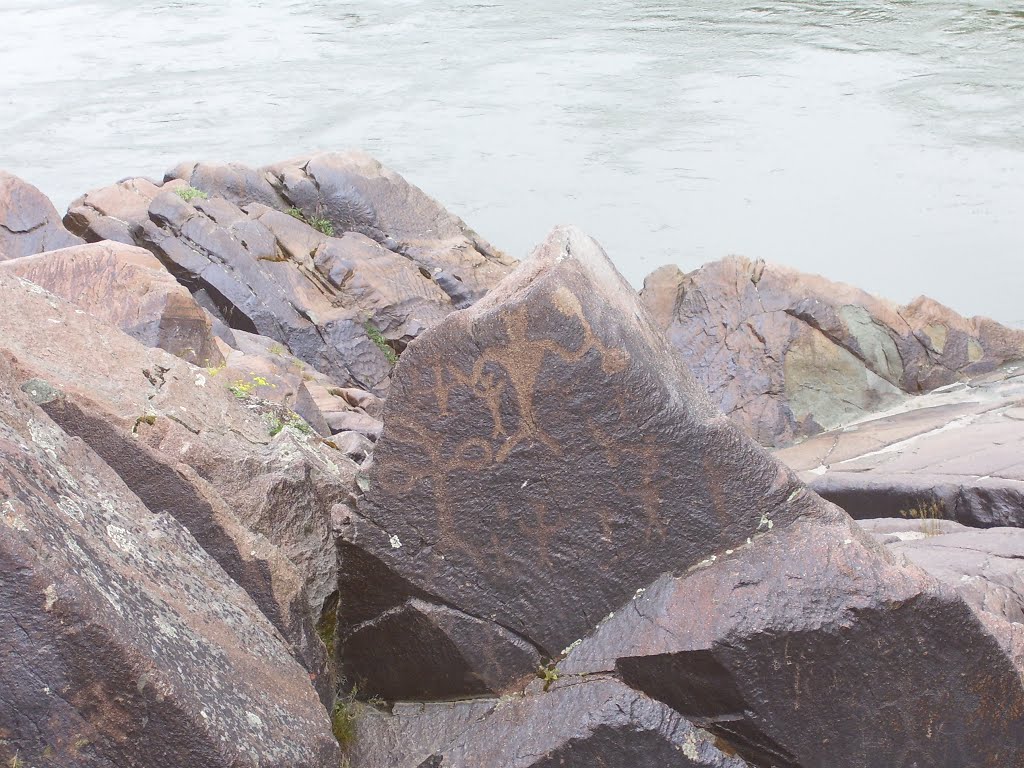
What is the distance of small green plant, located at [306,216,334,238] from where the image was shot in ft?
42.8

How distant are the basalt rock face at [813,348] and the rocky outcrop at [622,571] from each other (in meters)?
7.89

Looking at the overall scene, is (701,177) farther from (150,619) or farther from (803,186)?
(150,619)

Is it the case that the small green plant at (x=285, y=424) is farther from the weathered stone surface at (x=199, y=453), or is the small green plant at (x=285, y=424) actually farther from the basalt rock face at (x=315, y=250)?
the basalt rock face at (x=315, y=250)

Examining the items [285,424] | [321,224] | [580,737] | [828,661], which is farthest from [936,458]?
[321,224]

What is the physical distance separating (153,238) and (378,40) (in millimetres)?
13086

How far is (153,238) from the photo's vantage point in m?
11.6

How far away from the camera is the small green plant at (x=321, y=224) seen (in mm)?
13031

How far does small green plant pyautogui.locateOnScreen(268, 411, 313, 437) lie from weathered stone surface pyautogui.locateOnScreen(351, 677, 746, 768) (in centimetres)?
178

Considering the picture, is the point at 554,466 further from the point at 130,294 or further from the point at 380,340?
the point at 380,340

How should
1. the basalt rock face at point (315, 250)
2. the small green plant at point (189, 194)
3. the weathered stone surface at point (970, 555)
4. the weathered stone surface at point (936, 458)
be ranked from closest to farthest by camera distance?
the weathered stone surface at point (970, 555)
the weathered stone surface at point (936, 458)
the basalt rock face at point (315, 250)
the small green plant at point (189, 194)

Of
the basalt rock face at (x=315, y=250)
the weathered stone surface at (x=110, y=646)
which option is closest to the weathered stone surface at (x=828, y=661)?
the weathered stone surface at (x=110, y=646)

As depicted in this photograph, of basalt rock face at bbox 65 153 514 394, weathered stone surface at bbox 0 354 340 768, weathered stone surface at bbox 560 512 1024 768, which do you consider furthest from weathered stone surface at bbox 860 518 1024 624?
basalt rock face at bbox 65 153 514 394

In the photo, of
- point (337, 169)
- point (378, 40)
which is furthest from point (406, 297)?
point (378, 40)

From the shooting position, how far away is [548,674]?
11.1ft
